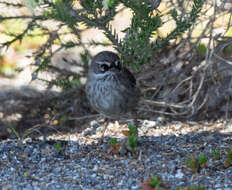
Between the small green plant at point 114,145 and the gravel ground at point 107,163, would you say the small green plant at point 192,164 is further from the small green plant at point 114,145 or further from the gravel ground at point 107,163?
the small green plant at point 114,145

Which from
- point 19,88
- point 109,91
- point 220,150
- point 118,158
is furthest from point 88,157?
point 19,88

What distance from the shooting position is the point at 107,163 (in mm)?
4441

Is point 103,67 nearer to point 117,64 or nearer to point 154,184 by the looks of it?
point 117,64

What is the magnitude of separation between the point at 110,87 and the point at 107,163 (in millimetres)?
1006

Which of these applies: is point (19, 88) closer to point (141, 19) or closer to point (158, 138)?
point (158, 138)

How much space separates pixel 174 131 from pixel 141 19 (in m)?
2.29

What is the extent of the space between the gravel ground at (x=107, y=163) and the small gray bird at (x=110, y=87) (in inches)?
16.7

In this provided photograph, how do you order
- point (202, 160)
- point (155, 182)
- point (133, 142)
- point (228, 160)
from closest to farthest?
point (155, 182) → point (202, 160) → point (228, 160) → point (133, 142)

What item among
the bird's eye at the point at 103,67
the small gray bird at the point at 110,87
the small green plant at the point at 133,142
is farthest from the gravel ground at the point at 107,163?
the bird's eye at the point at 103,67

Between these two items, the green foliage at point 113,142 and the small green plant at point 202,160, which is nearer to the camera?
the small green plant at point 202,160

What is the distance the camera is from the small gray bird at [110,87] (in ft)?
16.6

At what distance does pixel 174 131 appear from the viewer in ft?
18.6

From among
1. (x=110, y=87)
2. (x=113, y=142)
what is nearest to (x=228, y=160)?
(x=113, y=142)

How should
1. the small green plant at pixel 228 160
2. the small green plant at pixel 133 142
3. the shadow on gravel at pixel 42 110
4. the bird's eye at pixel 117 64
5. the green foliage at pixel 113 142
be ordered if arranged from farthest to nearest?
the shadow on gravel at pixel 42 110, the bird's eye at pixel 117 64, the green foliage at pixel 113 142, the small green plant at pixel 133 142, the small green plant at pixel 228 160
